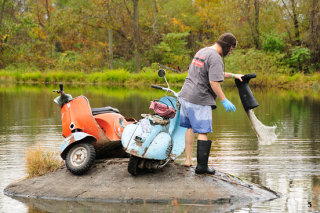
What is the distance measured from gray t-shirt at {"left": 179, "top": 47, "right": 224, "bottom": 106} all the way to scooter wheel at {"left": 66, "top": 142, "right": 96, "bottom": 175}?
129cm

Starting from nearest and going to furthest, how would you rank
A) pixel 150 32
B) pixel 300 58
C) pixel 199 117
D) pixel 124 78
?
pixel 199 117, pixel 300 58, pixel 124 78, pixel 150 32

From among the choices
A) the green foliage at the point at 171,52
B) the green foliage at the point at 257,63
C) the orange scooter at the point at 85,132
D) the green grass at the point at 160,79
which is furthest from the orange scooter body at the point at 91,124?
the green foliage at the point at 171,52

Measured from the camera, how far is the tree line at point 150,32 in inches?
1527

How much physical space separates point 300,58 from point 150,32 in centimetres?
1438

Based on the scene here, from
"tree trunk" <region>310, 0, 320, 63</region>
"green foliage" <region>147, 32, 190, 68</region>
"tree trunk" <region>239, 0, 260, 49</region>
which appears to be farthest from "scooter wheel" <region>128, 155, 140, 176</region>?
"green foliage" <region>147, 32, 190, 68</region>

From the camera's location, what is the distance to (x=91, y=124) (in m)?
7.35

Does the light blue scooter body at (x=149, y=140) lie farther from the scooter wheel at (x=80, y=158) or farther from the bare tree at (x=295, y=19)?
the bare tree at (x=295, y=19)

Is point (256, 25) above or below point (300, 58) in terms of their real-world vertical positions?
above

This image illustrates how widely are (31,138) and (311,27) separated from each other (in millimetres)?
27868

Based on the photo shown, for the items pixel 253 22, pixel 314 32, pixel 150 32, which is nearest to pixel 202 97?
pixel 314 32

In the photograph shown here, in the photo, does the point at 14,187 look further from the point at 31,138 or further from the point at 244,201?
the point at 31,138

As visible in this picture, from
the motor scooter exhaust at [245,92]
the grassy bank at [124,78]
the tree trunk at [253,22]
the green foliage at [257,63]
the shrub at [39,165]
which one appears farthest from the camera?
the tree trunk at [253,22]

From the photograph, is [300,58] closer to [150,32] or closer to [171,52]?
[171,52]

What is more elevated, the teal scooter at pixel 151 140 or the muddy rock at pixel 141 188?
the teal scooter at pixel 151 140
